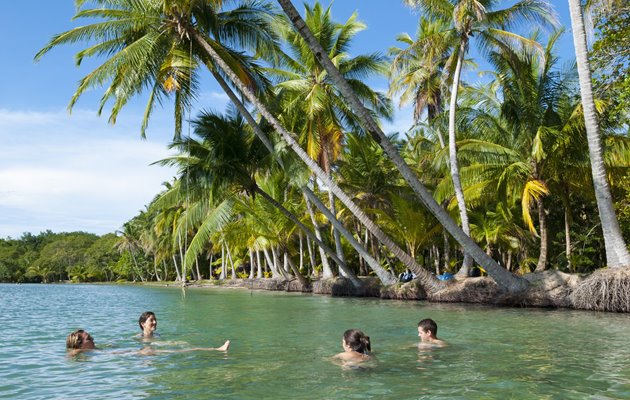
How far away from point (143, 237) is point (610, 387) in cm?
6779

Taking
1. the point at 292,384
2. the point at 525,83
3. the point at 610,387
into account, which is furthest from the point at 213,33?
the point at 610,387

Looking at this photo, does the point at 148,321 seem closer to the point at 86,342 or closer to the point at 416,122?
the point at 86,342

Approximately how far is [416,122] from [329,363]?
21.6 metres

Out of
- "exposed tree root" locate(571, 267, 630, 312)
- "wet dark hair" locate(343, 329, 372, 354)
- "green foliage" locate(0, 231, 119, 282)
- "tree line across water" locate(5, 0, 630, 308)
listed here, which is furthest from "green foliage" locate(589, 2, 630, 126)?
"green foliage" locate(0, 231, 119, 282)

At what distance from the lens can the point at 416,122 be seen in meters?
28.3

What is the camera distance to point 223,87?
62.4 feet

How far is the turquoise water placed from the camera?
6527 millimetres

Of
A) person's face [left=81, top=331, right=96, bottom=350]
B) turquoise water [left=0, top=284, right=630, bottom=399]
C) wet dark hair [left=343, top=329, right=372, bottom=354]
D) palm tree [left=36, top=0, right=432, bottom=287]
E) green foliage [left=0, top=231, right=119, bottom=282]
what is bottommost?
turquoise water [left=0, top=284, right=630, bottom=399]

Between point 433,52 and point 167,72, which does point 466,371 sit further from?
point 433,52

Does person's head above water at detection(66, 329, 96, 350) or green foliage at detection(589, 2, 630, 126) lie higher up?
green foliage at detection(589, 2, 630, 126)

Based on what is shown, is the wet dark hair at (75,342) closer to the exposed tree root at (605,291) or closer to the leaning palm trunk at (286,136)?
the leaning palm trunk at (286,136)

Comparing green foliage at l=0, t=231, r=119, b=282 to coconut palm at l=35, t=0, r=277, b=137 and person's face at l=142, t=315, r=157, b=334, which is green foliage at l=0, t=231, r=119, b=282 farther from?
person's face at l=142, t=315, r=157, b=334

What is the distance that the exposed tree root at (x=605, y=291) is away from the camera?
1513 cm

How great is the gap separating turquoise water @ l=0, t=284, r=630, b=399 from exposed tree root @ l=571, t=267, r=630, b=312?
2.80 feet
